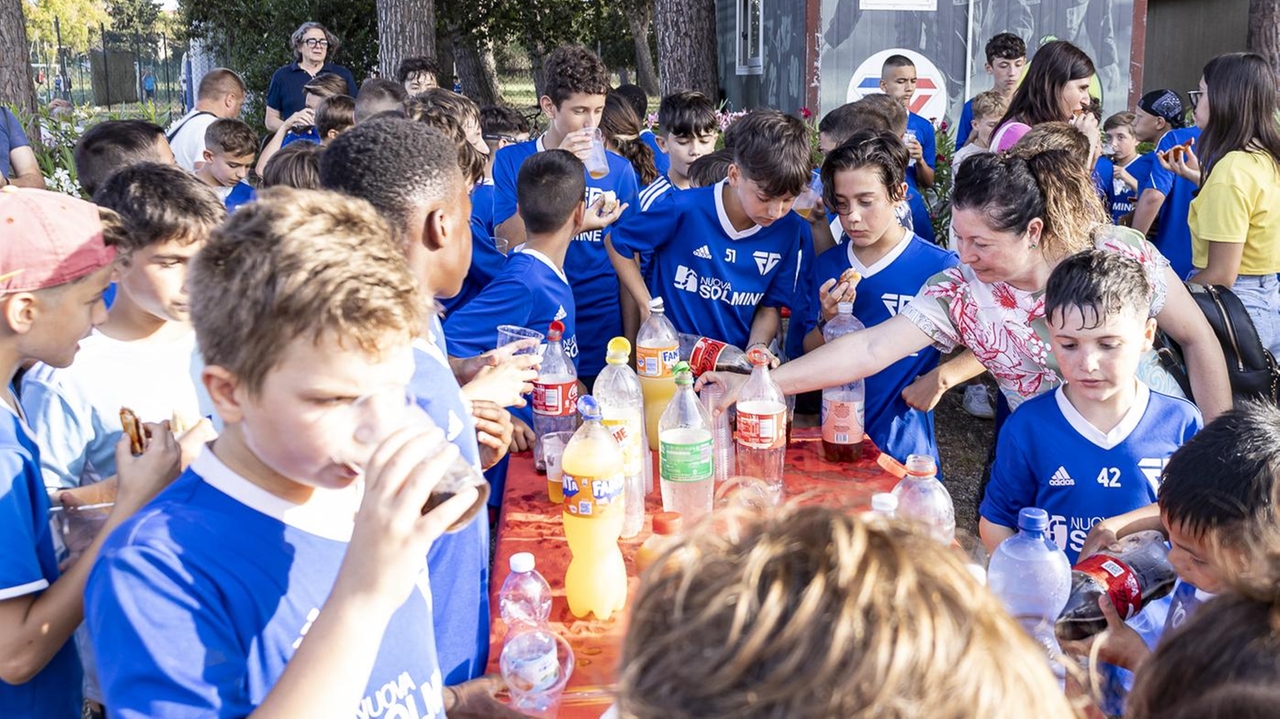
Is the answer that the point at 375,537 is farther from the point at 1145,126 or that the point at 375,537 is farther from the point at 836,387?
the point at 1145,126

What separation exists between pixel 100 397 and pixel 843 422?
2246 mm

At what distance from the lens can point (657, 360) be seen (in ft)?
11.2

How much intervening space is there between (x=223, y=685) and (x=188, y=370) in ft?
5.13

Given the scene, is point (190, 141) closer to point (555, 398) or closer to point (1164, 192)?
point (555, 398)

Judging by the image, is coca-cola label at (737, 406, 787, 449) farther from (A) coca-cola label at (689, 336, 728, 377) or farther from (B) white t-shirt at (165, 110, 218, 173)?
(B) white t-shirt at (165, 110, 218, 173)

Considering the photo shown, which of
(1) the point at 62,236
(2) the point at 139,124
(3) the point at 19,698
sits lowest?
(3) the point at 19,698

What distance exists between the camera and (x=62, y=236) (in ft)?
6.75

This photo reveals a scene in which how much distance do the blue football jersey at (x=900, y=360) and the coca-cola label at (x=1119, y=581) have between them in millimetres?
1534

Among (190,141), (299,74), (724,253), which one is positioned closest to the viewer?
(724,253)

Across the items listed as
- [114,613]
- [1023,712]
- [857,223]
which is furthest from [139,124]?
[1023,712]

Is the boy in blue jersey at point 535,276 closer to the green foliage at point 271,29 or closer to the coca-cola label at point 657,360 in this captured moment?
the coca-cola label at point 657,360

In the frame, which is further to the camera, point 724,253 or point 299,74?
point 299,74

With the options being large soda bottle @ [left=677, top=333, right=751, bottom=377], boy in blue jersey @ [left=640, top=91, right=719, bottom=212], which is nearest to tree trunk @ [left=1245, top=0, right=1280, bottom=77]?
boy in blue jersey @ [left=640, top=91, right=719, bottom=212]

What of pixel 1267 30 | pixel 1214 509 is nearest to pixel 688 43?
pixel 1267 30
